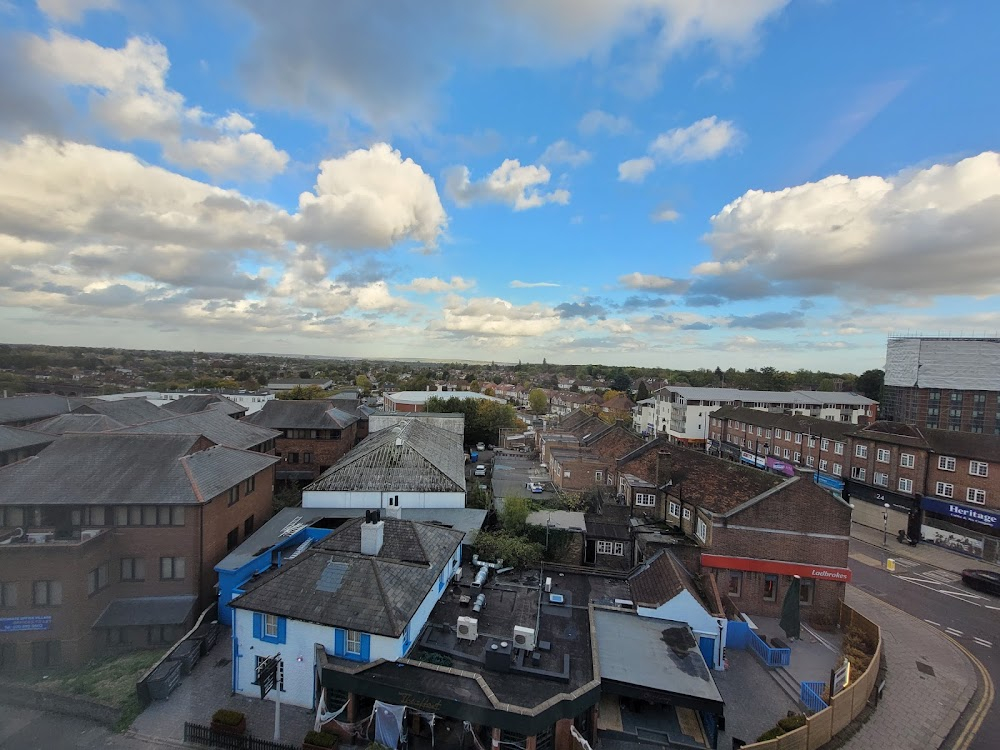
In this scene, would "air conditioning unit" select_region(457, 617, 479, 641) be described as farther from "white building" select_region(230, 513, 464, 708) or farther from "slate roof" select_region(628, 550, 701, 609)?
"slate roof" select_region(628, 550, 701, 609)

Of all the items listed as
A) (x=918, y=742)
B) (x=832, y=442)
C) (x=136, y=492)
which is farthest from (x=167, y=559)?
(x=832, y=442)

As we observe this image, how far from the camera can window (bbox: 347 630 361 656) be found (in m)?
16.0

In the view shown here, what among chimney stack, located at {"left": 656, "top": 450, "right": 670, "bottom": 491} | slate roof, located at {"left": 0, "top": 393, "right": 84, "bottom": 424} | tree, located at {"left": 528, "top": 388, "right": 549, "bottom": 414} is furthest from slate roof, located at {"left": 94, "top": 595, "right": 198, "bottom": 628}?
tree, located at {"left": 528, "top": 388, "right": 549, "bottom": 414}

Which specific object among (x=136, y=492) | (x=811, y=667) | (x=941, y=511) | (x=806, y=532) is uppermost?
(x=136, y=492)

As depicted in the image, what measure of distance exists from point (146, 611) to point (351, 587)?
42.1ft

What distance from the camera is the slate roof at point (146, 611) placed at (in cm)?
2100

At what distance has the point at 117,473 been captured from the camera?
23.7 meters

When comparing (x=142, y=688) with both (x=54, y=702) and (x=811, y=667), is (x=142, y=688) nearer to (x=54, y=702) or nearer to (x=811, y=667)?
(x=54, y=702)

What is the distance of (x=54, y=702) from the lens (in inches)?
680

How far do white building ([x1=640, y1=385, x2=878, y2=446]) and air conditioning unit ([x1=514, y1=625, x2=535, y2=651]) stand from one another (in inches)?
2909

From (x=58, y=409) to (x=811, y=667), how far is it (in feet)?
232

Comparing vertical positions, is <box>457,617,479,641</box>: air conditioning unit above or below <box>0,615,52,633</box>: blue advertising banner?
above

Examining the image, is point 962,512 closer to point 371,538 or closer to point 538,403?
point 371,538

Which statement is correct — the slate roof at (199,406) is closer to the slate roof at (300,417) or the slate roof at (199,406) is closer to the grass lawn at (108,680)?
the slate roof at (300,417)
